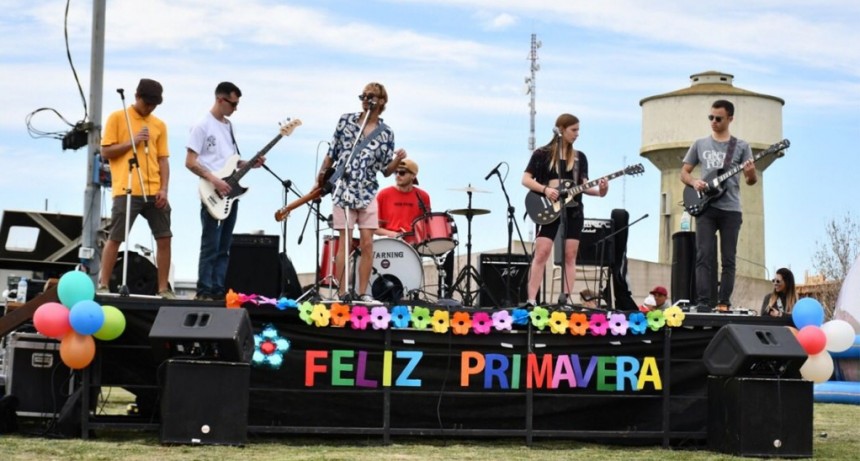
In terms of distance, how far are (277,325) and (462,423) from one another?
1595 millimetres

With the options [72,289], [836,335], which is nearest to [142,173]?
[72,289]

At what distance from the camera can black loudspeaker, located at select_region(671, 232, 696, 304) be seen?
42.6ft

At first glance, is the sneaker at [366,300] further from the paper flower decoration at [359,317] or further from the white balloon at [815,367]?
the white balloon at [815,367]

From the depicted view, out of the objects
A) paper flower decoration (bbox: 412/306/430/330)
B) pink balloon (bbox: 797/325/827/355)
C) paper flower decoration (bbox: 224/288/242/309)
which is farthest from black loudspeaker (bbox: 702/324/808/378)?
paper flower decoration (bbox: 224/288/242/309)

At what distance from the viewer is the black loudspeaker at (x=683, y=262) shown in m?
13.0

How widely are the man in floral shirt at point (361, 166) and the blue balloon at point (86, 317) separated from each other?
6.42 ft

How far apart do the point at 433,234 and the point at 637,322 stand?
3.63 meters

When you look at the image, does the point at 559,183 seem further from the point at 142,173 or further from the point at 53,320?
the point at 53,320

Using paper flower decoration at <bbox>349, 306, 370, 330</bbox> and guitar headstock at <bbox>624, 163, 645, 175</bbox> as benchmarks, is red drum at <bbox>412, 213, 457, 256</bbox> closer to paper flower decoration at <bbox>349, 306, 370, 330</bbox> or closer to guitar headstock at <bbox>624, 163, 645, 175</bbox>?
guitar headstock at <bbox>624, 163, 645, 175</bbox>

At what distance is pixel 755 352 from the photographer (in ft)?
31.3

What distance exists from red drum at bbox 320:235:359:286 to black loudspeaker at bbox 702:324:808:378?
3.26 m

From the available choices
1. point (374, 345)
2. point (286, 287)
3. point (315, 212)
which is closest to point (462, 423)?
point (374, 345)

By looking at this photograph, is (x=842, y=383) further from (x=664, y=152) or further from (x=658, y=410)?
(x=664, y=152)

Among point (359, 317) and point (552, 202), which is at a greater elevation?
point (552, 202)
